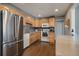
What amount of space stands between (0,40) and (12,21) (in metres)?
0.70

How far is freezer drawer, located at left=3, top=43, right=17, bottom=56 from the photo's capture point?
278 cm

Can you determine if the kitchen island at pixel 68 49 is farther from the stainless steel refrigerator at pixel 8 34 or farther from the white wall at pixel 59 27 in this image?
the white wall at pixel 59 27

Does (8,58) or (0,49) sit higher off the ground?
(8,58)

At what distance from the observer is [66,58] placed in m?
0.89

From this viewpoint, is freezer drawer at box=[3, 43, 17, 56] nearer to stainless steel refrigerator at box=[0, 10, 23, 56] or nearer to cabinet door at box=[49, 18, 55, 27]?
stainless steel refrigerator at box=[0, 10, 23, 56]

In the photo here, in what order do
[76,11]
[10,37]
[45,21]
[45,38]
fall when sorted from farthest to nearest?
1. [45,21]
2. [45,38]
3. [76,11]
4. [10,37]

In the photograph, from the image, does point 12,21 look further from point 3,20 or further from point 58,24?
point 58,24

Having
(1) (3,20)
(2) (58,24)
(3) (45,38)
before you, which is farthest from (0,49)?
(2) (58,24)

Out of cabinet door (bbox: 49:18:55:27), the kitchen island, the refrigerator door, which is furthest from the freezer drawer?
cabinet door (bbox: 49:18:55:27)

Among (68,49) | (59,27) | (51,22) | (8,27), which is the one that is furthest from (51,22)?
(68,49)

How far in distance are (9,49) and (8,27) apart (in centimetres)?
62

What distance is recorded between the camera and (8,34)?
291cm

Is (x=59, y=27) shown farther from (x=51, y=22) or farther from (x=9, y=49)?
(x=9, y=49)

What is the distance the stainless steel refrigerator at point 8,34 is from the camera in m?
2.74
